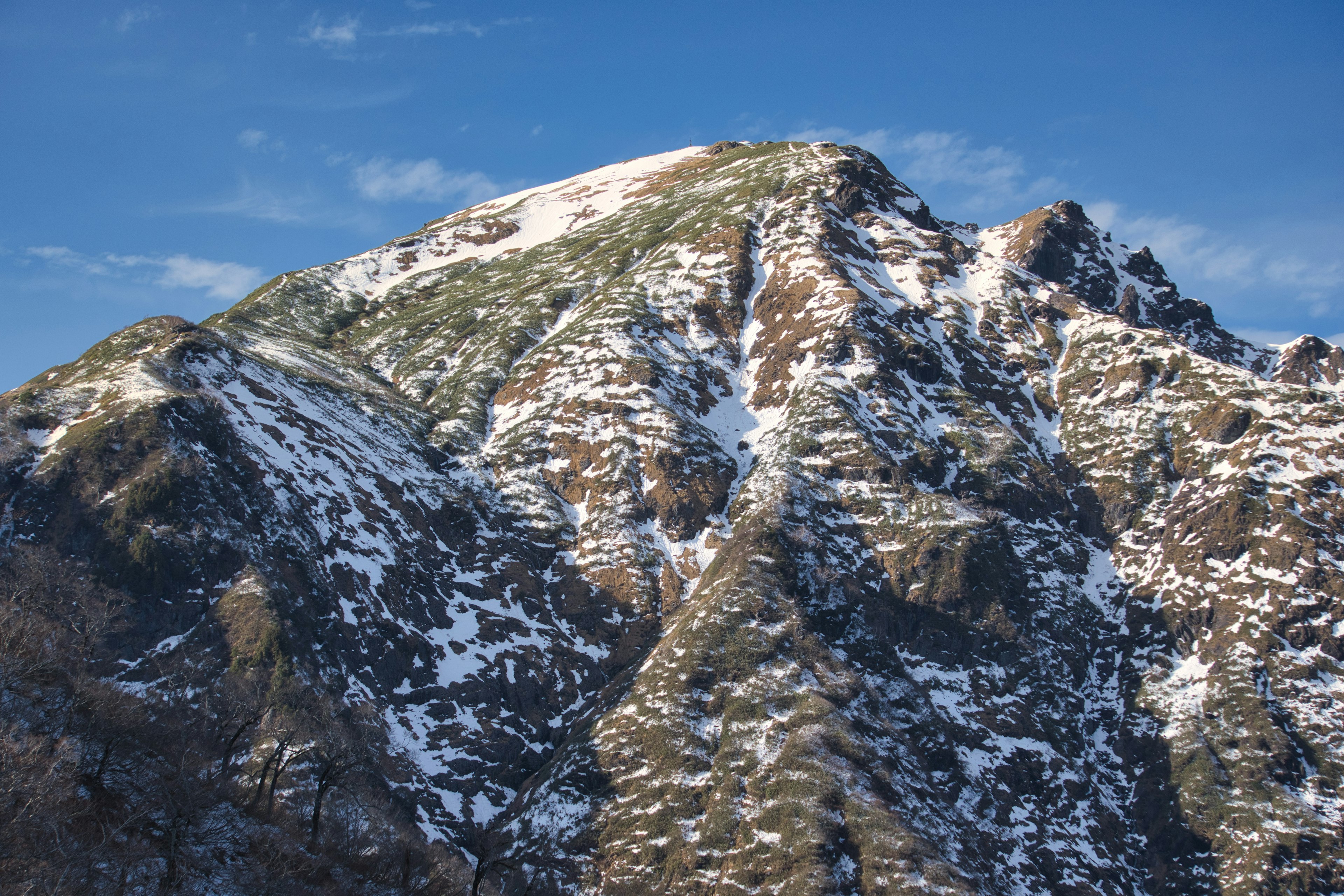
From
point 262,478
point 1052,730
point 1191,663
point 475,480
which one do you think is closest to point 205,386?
point 262,478

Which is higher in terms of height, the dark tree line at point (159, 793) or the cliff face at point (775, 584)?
the cliff face at point (775, 584)

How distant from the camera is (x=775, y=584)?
397 feet

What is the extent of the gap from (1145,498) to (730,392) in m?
76.8

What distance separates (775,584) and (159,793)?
282 ft

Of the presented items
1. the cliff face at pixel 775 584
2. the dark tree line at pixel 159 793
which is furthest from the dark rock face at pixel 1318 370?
the dark tree line at pixel 159 793

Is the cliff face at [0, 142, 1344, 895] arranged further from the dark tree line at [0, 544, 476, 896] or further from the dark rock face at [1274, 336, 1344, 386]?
the dark rock face at [1274, 336, 1344, 386]

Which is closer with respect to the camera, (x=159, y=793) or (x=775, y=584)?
(x=159, y=793)

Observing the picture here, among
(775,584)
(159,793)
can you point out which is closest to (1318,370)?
(775,584)

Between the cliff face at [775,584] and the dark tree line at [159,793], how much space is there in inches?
911

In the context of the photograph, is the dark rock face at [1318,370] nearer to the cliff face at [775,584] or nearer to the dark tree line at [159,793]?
the cliff face at [775,584]

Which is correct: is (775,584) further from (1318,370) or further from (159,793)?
(1318,370)

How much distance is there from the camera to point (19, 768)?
36906 millimetres

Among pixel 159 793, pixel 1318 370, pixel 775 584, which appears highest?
pixel 1318 370

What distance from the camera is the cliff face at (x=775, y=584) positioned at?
96750 mm
